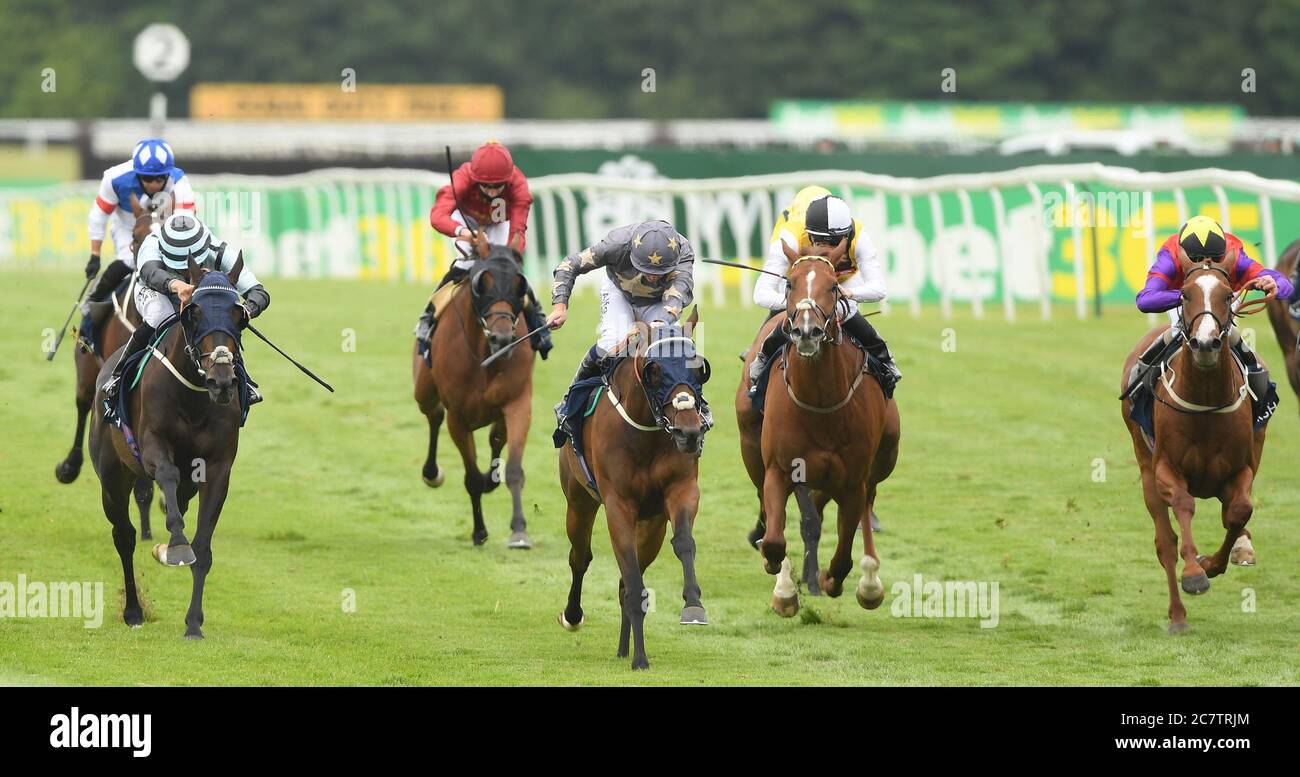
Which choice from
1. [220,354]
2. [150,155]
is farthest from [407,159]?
[220,354]

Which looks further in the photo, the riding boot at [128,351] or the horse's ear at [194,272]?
the riding boot at [128,351]

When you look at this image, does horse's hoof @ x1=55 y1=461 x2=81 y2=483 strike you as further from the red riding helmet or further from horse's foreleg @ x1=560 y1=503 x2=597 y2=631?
horse's foreleg @ x1=560 y1=503 x2=597 y2=631

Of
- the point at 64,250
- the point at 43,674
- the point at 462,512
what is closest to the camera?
the point at 43,674

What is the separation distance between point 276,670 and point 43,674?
0.97 metres

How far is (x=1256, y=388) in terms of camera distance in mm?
10633

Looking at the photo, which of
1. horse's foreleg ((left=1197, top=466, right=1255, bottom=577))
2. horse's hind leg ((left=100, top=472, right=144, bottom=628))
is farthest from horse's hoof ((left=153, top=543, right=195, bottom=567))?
horse's foreleg ((left=1197, top=466, right=1255, bottom=577))

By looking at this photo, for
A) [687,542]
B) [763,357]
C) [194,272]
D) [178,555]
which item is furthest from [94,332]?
[687,542]

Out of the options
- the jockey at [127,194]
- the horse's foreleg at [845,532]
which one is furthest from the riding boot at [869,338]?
the jockey at [127,194]

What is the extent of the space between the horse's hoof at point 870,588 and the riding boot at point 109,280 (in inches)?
199

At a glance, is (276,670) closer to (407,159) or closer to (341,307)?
(341,307)

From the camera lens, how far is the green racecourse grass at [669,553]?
983 cm

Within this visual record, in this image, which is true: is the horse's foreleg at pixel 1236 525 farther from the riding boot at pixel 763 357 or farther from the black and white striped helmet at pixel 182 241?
the black and white striped helmet at pixel 182 241

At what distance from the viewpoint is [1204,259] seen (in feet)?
33.5

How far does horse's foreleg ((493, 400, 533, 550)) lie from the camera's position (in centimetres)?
1307
